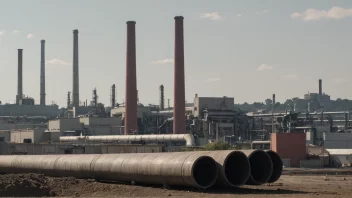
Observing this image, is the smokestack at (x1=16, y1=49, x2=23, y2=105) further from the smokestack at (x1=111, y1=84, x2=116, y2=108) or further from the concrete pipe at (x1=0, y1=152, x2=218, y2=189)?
the concrete pipe at (x1=0, y1=152, x2=218, y2=189)

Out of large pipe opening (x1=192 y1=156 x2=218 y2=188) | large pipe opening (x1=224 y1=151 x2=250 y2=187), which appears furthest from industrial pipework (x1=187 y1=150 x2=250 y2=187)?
large pipe opening (x1=192 y1=156 x2=218 y2=188)

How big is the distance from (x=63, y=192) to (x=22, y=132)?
184ft

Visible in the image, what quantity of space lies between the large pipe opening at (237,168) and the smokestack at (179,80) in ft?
176

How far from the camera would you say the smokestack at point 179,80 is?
284ft

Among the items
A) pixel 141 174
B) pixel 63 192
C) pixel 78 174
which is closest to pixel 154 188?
pixel 141 174

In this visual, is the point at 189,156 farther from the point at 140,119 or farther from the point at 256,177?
the point at 140,119

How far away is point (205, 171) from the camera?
32938 millimetres

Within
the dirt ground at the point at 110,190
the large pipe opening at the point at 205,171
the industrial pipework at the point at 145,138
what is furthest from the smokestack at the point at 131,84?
the large pipe opening at the point at 205,171

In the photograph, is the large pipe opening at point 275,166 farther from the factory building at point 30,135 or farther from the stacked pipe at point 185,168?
the factory building at point 30,135

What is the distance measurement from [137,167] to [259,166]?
256 inches

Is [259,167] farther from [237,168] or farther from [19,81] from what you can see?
[19,81]

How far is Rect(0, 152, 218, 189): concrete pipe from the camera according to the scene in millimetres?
30550

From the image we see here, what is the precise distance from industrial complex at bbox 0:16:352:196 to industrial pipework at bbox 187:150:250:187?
57mm

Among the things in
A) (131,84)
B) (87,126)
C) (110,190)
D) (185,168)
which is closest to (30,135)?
(131,84)
